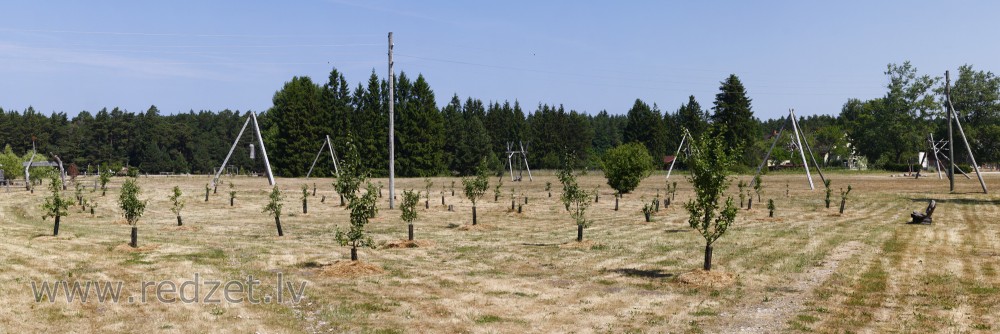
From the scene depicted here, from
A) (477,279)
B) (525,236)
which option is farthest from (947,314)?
(525,236)

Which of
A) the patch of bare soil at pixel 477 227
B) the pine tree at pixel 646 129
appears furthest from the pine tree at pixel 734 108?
the patch of bare soil at pixel 477 227

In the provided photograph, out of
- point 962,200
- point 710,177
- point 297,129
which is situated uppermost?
point 297,129

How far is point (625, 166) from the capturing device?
5584 cm

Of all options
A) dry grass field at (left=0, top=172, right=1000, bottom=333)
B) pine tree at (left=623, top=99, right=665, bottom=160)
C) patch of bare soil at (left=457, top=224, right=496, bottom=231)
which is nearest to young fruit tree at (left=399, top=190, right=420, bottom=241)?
dry grass field at (left=0, top=172, right=1000, bottom=333)

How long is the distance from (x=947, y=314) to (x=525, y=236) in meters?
17.6

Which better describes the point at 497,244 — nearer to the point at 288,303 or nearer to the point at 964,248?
the point at 288,303

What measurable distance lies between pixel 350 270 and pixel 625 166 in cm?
3869

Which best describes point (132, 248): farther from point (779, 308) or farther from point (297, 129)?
point (297, 129)

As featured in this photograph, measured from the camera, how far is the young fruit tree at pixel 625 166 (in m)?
55.9

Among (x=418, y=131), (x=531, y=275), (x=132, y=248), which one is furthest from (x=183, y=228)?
(x=418, y=131)

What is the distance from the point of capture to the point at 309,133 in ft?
345

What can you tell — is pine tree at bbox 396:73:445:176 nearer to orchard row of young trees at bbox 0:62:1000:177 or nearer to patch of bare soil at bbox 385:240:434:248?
orchard row of young trees at bbox 0:62:1000:177

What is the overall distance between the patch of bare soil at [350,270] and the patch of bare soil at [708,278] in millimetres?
8747

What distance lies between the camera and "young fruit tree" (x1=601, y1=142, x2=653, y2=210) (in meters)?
55.9
